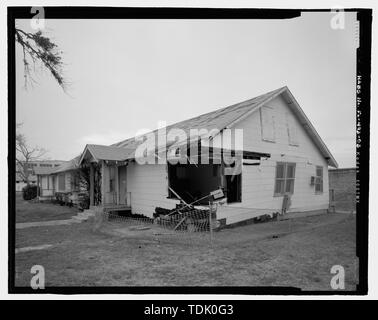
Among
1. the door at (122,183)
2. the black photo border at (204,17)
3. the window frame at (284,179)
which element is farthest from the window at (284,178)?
the black photo border at (204,17)

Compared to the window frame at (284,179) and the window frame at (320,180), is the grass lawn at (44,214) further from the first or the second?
the window frame at (320,180)

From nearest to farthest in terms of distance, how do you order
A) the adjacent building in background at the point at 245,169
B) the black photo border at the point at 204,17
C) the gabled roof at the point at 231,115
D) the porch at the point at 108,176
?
the black photo border at the point at 204,17, the adjacent building in background at the point at 245,169, the gabled roof at the point at 231,115, the porch at the point at 108,176

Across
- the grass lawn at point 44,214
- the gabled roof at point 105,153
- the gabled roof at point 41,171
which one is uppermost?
the gabled roof at point 105,153

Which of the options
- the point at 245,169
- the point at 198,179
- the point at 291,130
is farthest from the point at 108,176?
the point at 291,130

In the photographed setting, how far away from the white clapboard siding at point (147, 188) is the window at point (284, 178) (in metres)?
4.90

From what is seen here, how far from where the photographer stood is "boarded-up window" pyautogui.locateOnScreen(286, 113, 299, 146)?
42.8 ft

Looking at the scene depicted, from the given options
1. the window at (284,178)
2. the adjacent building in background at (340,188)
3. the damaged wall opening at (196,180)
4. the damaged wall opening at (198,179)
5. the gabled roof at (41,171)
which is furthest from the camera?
the gabled roof at (41,171)

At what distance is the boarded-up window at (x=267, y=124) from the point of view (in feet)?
38.5

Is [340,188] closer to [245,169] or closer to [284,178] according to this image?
[284,178]

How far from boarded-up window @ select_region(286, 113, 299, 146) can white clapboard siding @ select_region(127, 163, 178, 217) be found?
241 inches

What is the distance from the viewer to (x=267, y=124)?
1197cm

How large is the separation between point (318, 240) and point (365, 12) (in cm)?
646

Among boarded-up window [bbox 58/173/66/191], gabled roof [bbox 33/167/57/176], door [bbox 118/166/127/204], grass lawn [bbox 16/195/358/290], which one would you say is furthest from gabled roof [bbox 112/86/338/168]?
gabled roof [bbox 33/167/57/176]

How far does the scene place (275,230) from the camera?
32.0 feet
